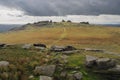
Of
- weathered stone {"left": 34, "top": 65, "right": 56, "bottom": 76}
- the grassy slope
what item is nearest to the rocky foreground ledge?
weathered stone {"left": 34, "top": 65, "right": 56, "bottom": 76}

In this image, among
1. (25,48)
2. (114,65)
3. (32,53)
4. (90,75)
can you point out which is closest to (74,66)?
(90,75)

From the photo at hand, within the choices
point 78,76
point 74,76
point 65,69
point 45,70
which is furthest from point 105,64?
point 45,70

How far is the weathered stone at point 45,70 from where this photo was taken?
1519 inches

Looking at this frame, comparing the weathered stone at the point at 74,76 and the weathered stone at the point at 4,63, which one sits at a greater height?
the weathered stone at the point at 4,63

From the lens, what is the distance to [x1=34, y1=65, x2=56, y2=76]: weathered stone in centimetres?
3859

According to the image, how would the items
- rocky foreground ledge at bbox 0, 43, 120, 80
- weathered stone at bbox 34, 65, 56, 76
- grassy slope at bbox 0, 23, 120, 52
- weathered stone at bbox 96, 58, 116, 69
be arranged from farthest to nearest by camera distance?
1. grassy slope at bbox 0, 23, 120, 52
2. weathered stone at bbox 96, 58, 116, 69
3. weathered stone at bbox 34, 65, 56, 76
4. rocky foreground ledge at bbox 0, 43, 120, 80

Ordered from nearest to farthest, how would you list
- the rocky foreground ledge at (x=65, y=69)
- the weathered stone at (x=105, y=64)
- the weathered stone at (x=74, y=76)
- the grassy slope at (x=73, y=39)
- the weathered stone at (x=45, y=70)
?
the weathered stone at (x=74, y=76) → the rocky foreground ledge at (x=65, y=69) → the weathered stone at (x=45, y=70) → the weathered stone at (x=105, y=64) → the grassy slope at (x=73, y=39)

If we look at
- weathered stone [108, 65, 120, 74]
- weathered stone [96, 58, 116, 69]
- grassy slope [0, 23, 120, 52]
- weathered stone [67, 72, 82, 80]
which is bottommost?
grassy slope [0, 23, 120, 52]

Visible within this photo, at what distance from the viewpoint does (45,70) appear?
128ft

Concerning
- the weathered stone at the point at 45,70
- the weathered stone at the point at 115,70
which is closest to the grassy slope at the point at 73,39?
the weathered stone at the point at 115,70

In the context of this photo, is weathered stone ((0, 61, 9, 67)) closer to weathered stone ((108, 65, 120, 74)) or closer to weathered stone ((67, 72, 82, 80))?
A: weathered stone ((67, 72, 82, 80))

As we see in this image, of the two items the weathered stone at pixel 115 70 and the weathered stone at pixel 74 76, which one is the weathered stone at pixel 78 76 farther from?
the weathered stone at pixel 115 70

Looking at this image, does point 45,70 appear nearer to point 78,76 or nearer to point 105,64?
point 78,76

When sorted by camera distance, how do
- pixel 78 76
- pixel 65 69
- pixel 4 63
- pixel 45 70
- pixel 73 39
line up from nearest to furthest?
pixel 78 76 < pixel 45 70 < pixel 65 69 < pixel 4 63 < pixel 73 39
